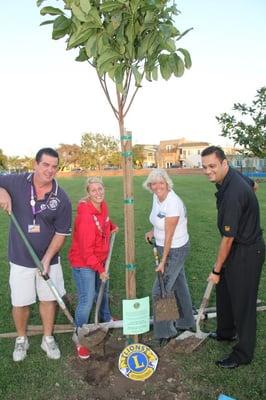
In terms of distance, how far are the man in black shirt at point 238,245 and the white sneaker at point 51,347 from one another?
5.70ft

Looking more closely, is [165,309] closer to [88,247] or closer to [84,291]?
[84,291]

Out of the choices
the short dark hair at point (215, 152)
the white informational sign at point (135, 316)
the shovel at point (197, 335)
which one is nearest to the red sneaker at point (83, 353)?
the white informational sign at point (135, 316)

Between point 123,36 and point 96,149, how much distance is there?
83151mm

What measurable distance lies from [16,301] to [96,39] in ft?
8.91

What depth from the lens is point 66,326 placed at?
5246mm

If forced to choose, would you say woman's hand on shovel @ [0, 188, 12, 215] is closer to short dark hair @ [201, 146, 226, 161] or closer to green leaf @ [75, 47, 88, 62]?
green leaf @ [75, 47, 88, 62]

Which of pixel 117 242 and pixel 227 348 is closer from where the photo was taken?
pixel 227 348

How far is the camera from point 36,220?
13.9 ft

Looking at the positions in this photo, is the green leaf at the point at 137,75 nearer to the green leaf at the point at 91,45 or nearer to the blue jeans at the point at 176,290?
the green leaf at the point at 91,45

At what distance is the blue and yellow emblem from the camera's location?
4.07 meters

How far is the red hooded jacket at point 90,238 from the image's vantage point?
14.4 ft

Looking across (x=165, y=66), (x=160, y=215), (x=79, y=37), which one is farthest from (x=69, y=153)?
(x=79, y=37)

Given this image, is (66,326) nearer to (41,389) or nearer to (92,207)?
(41,389)

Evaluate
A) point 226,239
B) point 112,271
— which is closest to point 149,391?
point 226,239
